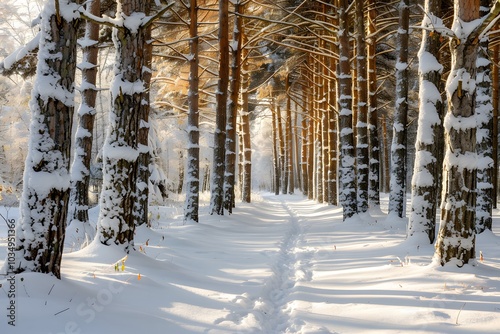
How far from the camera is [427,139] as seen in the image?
6.67 metres

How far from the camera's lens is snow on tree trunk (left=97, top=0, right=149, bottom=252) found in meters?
5.32

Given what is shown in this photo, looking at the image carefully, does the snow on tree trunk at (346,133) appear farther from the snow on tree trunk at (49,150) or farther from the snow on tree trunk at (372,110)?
the snow on tree trunk at (49,150)

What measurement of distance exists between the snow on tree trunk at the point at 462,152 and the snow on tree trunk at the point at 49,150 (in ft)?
15.0

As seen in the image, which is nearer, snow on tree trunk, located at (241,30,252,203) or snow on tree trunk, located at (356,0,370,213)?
snow on tree trunk, located at (356,0,370,213)

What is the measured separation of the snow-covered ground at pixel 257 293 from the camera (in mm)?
3438

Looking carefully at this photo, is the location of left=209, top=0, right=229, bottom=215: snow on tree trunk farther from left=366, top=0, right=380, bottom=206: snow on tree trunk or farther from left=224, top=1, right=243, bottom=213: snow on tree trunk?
left=366, top=0, right=380, bottom=206: snow on tree trunk

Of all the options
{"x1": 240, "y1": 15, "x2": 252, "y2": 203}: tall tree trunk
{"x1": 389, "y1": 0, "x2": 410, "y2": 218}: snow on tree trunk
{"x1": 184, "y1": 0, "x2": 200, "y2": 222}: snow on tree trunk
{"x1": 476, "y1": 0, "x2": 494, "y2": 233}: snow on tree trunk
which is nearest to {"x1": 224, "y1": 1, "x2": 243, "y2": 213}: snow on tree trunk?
{"x1": 184, "y1": 0, "x2": 200, "y2": 222}: snow on tree trunk

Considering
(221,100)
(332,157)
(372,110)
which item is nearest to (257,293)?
(221,100)

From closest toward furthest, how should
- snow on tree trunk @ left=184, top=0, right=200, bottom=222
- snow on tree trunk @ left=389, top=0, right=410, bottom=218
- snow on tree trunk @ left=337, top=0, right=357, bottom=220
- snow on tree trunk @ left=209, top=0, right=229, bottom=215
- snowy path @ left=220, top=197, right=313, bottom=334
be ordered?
snowy path @ left=220, top=197, right=313, bottom=334 < snow on tree trunk @ left=389, top=0, right=410, bottom=218 < snow on tree trunk @ left=184, top=0, right=200, bottom=222 < snow on tree trunk @ left=337, top=0, right=357, bottom=220 < snow on tree trunk @ left=209, top=0, right=229, bottom=215

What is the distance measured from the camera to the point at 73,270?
4426mm

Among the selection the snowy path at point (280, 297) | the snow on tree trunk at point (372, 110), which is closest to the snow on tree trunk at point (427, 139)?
the snowy path at point (280, 297)

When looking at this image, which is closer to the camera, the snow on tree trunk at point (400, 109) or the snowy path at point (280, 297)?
the snowy path at point (280, 297)

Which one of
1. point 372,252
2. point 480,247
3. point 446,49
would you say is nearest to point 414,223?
point 372,252

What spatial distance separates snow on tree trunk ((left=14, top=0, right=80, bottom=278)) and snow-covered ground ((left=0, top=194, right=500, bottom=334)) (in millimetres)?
292
